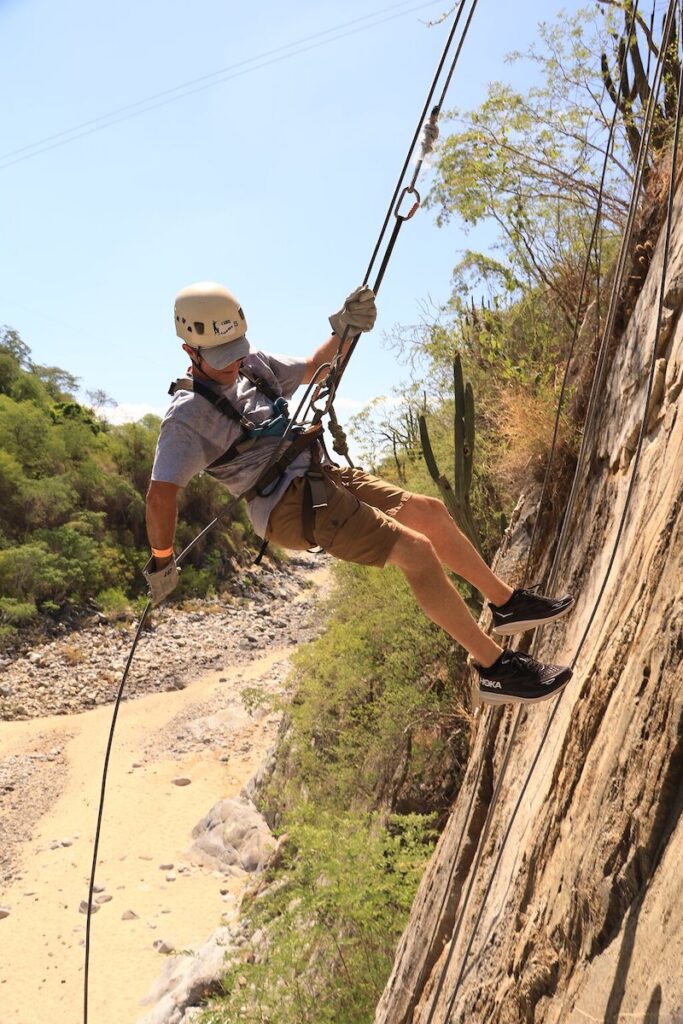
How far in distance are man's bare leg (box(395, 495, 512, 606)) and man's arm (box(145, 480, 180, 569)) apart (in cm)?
116

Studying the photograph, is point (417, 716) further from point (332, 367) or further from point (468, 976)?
point (332, 367)

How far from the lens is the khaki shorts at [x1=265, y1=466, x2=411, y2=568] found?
11.8 ft

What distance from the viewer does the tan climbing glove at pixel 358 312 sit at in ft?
12.5

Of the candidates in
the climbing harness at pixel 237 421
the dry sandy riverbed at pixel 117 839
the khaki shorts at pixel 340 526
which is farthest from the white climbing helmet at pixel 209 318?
the dry sandy riverbed at pixel 117 839

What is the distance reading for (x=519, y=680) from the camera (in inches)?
139

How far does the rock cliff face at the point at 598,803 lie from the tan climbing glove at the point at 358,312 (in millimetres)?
1673

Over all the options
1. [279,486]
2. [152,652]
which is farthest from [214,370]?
[152,652]

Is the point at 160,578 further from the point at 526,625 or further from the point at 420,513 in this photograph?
the point at 526,625

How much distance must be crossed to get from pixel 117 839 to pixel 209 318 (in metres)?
15.6

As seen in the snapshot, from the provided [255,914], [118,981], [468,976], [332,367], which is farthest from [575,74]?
[118,981]

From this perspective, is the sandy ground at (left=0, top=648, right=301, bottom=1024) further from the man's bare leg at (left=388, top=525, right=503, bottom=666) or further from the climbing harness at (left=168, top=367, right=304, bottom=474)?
the climbing harness at (left=168, top=367, right=304, bottom=474)

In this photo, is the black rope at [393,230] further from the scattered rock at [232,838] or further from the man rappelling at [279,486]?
the scattered rock at [232,838]

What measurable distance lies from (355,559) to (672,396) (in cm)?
219

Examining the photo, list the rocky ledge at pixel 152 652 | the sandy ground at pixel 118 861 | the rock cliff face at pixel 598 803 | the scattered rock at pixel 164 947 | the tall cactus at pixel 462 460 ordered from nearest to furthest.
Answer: the rock cliff face at pixel 598 803, the tall cactus at pixel 462 460, the sandy ground at pixel 118 861, the scattered rock at pixel 164 947, the rocky ledge at pixel 152 652
